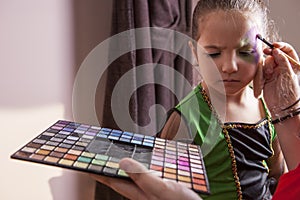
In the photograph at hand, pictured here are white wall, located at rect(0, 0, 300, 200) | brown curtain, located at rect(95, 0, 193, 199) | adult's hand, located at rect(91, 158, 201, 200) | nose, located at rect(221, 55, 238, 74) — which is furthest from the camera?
brown curtain, located at rect(95, 0, 193, 199)

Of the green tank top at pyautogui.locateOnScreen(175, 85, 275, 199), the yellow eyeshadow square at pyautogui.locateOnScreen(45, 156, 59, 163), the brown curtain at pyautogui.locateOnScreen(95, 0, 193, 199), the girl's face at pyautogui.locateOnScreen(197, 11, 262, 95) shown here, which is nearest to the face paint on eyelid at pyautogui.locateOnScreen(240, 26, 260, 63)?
the girl's face at pyautogui.locateOnScreen(197, 11, 262, 95)

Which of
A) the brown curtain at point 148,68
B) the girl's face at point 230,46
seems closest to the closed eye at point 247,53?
the girl's face at point 230,46

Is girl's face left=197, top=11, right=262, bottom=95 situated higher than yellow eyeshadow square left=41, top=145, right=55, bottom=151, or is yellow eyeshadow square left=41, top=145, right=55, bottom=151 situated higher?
girl's face left=197, top=11, right=262, bottom=95

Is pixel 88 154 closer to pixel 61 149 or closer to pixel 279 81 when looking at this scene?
pixel 61 149

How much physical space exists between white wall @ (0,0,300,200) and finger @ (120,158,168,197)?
41 cm

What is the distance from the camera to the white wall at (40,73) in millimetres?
712

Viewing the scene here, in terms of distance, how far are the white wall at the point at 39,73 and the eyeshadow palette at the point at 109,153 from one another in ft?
0.80

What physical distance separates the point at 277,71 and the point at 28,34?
18.9 inches

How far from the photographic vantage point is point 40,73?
→ 775 mm

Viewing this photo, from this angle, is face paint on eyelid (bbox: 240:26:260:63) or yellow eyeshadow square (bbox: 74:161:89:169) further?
face paint on eyelid (bbox: 240:26:260:63)

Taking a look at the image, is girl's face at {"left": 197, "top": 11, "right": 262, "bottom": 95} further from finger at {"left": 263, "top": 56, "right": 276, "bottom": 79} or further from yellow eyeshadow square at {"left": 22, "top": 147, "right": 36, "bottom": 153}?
yellow eyeshadow square at {"left": 22, "top": 147, "right": 36, "bottom": 153}

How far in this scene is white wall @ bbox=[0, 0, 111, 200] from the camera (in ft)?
2.34

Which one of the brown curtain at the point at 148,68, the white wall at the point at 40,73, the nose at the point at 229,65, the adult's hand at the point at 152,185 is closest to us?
the adult's hand at the point at 152,185

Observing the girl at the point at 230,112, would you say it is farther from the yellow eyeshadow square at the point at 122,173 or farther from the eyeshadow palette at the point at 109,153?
the yellow eyeshadow square at the point at 122,173
